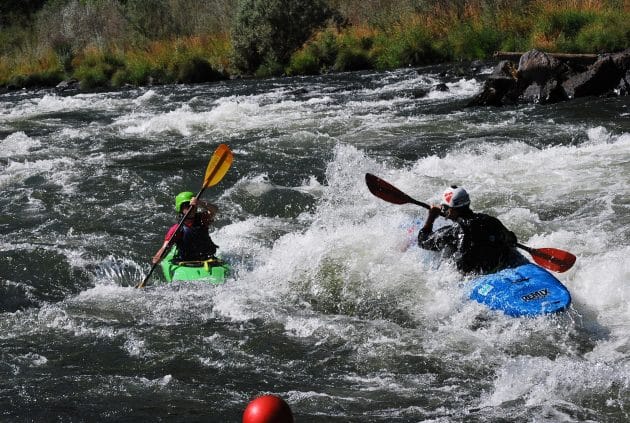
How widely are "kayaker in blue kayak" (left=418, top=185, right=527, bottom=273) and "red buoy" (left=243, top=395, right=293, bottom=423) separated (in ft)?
13.1

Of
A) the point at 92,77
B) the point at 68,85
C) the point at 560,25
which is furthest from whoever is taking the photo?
the point at 68,85

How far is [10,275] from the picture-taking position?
24.8ft

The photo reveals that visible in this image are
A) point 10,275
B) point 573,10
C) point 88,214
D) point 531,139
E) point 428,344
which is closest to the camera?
point 428,344

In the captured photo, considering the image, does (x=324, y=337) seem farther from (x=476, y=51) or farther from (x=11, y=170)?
(x=476, y=51)

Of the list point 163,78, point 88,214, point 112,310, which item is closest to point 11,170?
point 88,214

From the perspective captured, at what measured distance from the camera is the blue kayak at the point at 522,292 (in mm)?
5621

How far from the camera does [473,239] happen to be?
20.3ft

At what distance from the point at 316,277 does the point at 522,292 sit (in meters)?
1.98

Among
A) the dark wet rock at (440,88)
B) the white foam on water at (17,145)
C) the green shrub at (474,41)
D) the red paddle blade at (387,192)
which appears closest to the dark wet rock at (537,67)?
the dark wet rock at (440,88)

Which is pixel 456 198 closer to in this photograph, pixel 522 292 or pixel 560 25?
pixel 522 292

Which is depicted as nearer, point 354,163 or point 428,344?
point 428,344

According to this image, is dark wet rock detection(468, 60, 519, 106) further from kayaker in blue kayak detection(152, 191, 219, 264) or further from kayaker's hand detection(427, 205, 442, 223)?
kayaker's hand detection(427, 205, 442, 223)

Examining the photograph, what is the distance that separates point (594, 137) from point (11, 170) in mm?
8067

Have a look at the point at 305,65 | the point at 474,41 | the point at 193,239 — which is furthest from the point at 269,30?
the point at 193,239
